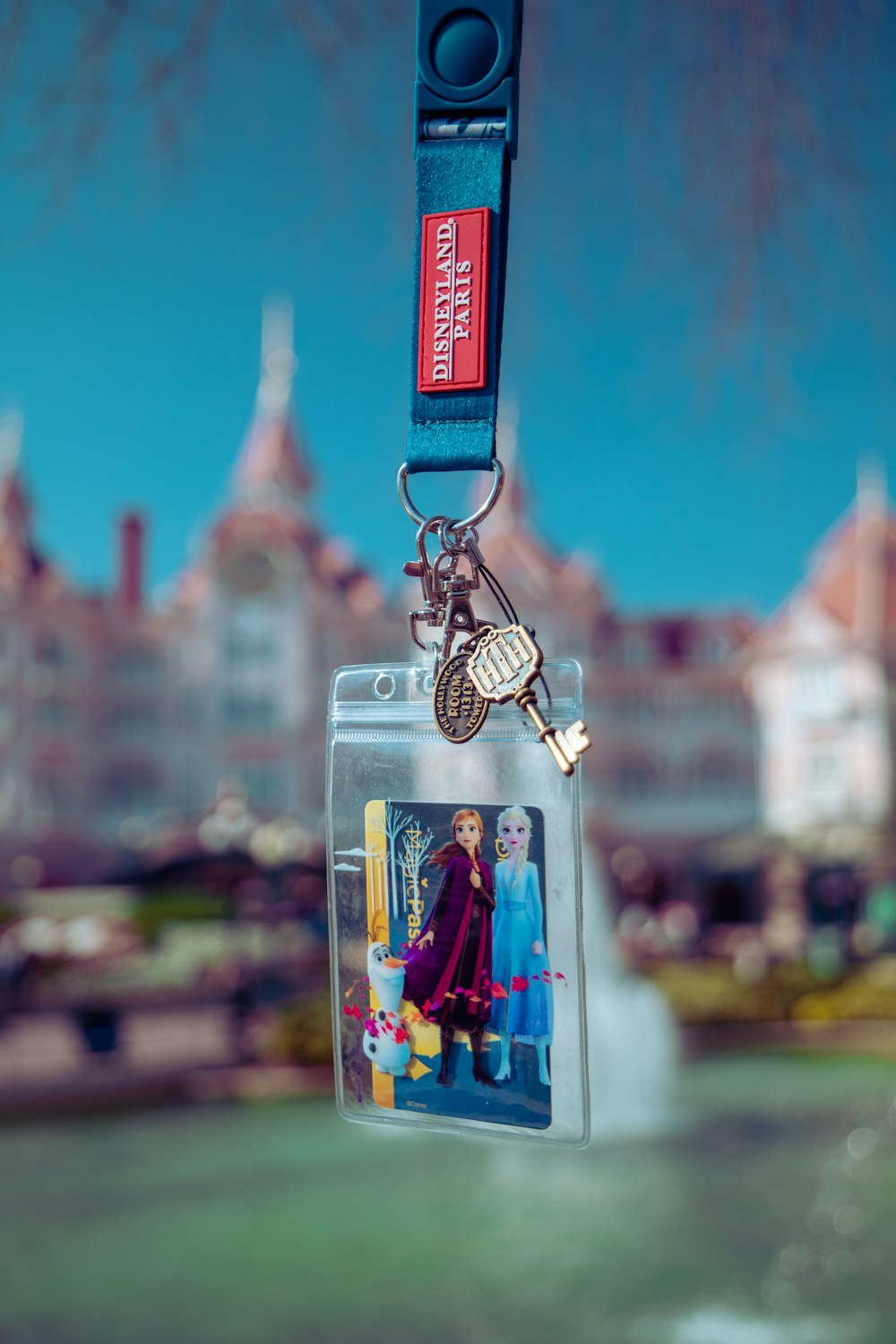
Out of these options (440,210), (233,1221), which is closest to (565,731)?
(440,210)

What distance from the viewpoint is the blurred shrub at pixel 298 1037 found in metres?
11.4

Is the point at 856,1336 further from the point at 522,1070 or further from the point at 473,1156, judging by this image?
the point at 522,1070

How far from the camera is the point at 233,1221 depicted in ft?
26.1

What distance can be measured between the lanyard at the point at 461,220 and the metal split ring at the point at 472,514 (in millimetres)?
17

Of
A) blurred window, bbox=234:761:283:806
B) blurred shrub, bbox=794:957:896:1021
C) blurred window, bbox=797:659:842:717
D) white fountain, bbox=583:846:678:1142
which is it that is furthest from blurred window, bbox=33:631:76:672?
blurred shrub, bbox=794:957:896:1021

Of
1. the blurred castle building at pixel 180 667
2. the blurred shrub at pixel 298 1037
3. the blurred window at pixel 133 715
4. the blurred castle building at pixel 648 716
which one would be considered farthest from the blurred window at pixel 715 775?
the blurred shrub at pixel 298 1037

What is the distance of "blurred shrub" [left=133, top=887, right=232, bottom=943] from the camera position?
18047 mm

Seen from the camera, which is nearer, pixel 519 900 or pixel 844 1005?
pixel 519 900

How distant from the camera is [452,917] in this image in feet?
2.57

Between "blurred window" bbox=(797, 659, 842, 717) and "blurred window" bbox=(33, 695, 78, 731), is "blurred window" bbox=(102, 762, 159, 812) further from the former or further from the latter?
"blurred window" bbox=(797, 659, 842, 717)

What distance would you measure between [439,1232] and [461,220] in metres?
8.15

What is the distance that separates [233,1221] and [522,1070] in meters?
8.12

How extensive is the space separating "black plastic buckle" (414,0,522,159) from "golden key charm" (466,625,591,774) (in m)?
0.35

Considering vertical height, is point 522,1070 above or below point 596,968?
above
